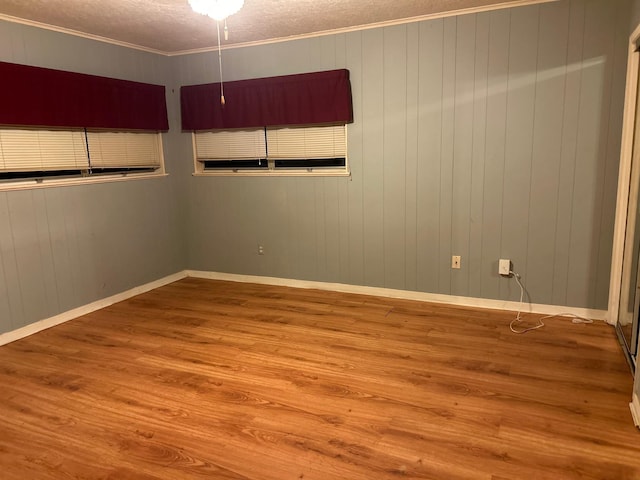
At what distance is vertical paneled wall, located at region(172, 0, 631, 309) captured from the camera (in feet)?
11.5

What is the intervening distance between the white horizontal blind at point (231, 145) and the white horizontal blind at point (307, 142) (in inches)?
5.2

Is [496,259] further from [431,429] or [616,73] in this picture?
[431,429]

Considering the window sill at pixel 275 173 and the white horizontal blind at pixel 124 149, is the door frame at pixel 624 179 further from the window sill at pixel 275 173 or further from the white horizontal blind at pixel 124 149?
the white horizontal blind at pixel 124 149

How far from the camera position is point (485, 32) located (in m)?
3.71

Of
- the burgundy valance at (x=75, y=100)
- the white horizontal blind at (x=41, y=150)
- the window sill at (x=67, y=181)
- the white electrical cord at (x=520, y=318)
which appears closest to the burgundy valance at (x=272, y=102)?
the burgundy valance at (x=75, y=100)

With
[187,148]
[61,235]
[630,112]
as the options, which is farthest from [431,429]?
[187,148]

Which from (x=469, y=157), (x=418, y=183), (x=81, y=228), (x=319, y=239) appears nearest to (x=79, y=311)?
(x=81, y=228)

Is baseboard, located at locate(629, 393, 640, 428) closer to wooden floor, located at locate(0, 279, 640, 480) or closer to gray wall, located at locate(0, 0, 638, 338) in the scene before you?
wooden floor, located at locate(0, 279, 640, 480)

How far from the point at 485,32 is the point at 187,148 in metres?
3.18

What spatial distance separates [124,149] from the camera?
15.0 feet

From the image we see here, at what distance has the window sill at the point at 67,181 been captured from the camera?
11.8 ft

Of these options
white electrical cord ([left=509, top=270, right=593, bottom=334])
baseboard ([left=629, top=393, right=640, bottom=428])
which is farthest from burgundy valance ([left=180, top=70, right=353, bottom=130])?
baseboard ([left=629, top=393, right=640, bottom=428])

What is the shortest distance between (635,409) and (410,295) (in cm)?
214

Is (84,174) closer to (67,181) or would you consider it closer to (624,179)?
(67,181)
